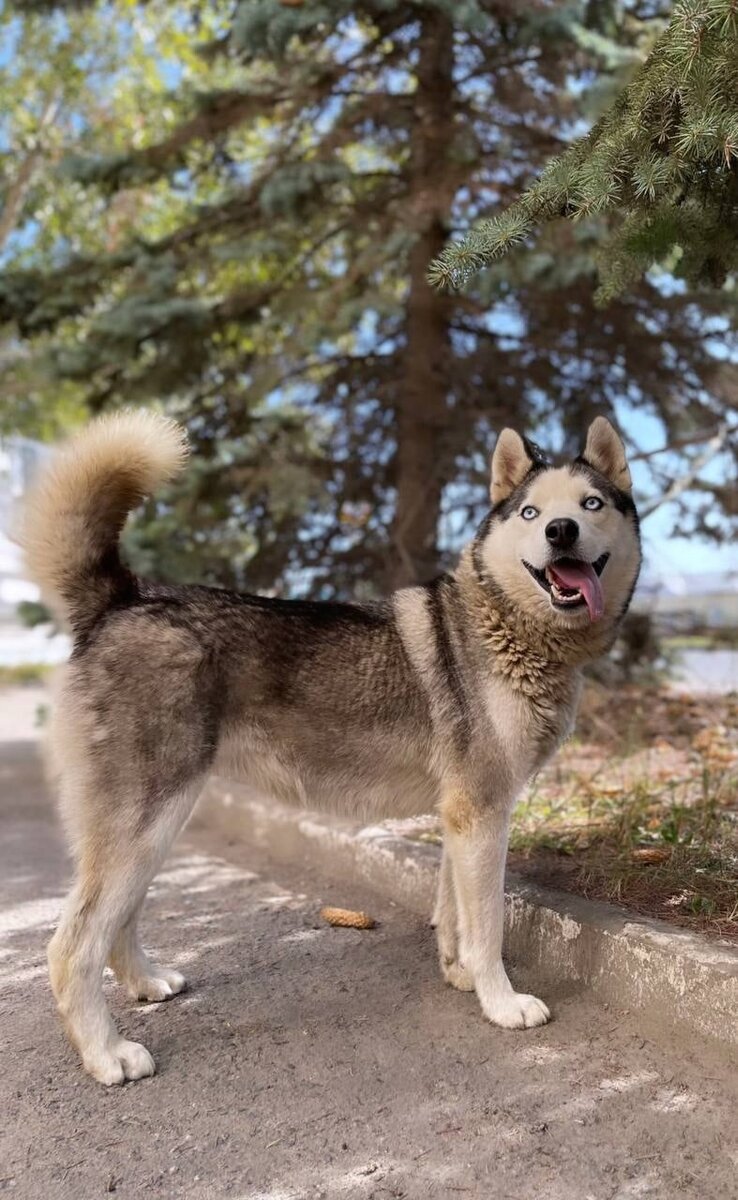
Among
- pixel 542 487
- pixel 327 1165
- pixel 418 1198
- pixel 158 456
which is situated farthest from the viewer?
pixel 542 487

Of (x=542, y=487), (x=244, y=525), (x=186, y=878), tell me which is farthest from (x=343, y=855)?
(x=244, y=525)

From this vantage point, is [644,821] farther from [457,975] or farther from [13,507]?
[13,507]

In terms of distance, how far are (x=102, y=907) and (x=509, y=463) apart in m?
2.24

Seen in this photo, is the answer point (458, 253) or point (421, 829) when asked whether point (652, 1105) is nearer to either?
point (421, 829)

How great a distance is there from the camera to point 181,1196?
2.17m

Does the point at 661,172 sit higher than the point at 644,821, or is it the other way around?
the point at 661,172

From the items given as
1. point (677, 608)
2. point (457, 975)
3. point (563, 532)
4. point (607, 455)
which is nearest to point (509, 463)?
point (607, 455)

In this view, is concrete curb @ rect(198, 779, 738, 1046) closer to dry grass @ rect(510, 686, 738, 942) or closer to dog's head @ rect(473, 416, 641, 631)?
dry grass @ rect(510, 686, 738, 942)

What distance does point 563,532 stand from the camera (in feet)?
10.3

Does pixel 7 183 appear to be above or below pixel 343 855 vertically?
above

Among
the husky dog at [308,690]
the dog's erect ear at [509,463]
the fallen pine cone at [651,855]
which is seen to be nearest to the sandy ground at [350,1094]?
the husky dog at [308,690]

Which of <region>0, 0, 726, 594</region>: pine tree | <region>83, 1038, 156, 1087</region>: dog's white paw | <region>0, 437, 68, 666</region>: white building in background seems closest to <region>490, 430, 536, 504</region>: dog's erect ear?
<region>83, 1038, 156, 1087</region>: dog's white paw

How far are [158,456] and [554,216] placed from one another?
1.64m

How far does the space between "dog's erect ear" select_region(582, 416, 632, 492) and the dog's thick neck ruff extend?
594 mm
